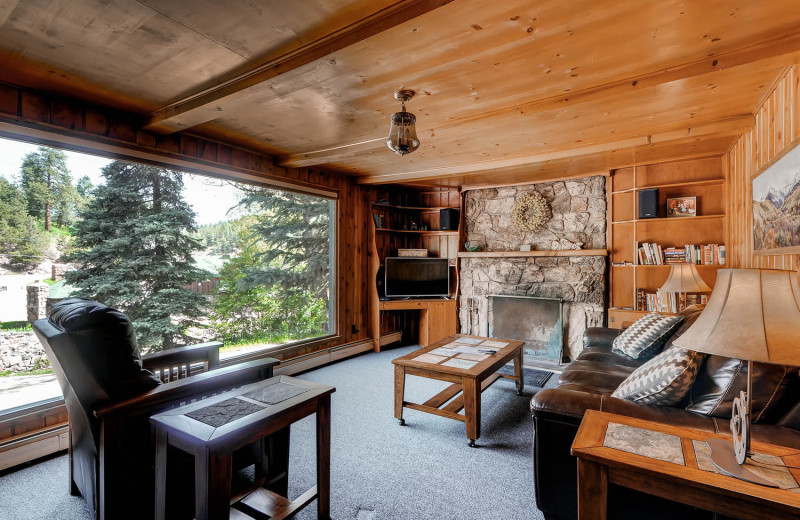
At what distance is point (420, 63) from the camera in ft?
6.80

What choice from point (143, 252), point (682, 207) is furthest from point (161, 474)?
point (682, 207)

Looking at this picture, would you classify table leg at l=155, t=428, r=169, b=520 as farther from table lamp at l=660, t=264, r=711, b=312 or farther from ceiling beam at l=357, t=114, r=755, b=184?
table lamp at l=660, t=264, r=711, b=312

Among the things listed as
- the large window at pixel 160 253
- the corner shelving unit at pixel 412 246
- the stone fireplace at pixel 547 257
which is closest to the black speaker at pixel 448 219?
the corner shelving unit at pixel 412 246

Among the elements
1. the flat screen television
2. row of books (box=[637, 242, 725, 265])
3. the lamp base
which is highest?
row of books (box=[637, 242, 725, 265])

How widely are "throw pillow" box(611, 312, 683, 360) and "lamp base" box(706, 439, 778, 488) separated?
1507 mm

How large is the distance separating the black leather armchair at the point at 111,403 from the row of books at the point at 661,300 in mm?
4416

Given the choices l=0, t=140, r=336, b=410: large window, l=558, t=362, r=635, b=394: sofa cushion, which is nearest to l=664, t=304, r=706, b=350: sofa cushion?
l=558, t=362, r=635, b=394: sofa cushion

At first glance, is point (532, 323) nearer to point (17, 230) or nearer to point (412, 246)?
point (412, 246)

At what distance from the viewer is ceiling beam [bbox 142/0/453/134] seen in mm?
1585

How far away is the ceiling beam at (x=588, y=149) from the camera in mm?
2998

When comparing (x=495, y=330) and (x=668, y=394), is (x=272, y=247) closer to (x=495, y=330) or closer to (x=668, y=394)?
(x=495, y=330)

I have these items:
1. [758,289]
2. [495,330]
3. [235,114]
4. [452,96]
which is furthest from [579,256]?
[235,114]

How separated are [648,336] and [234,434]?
9.06 feet

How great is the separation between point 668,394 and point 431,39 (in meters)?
1.98
